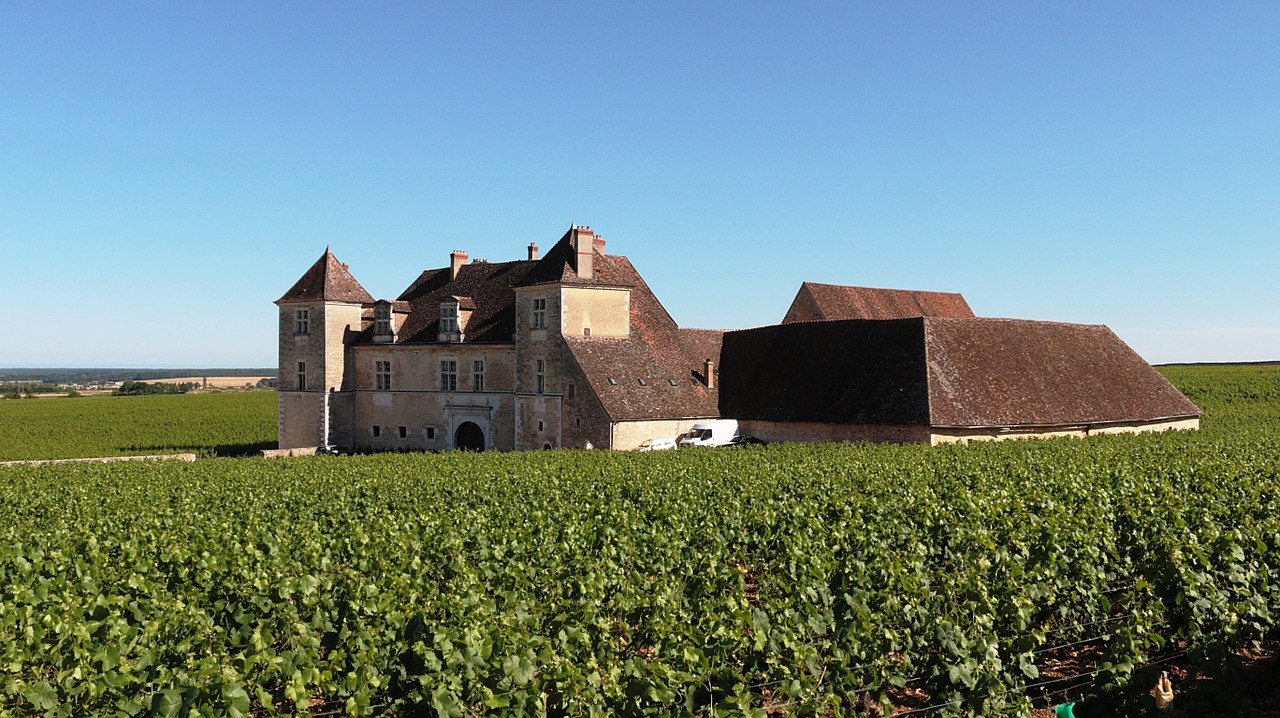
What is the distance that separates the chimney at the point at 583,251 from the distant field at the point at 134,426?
1614 centimetres

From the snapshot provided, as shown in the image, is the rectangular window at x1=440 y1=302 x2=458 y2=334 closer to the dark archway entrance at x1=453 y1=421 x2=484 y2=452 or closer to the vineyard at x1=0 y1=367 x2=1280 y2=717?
the dark archway entrance at x1=453 y1=421 x2=484 y2=452

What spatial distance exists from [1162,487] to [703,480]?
763 cm

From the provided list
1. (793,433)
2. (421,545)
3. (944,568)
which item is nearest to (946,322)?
(793,433)

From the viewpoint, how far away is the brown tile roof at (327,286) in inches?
1462

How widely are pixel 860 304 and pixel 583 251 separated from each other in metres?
18.4

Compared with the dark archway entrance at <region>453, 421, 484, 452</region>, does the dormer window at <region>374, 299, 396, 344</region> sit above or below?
above

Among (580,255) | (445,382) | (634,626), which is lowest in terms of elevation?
(634,626)

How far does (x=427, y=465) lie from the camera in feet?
70.5

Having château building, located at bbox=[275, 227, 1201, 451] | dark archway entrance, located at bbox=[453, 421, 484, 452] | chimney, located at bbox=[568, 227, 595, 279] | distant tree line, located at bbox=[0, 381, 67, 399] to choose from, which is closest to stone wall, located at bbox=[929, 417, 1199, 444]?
château building, located at bbox=[275, 227, 1201, 451]

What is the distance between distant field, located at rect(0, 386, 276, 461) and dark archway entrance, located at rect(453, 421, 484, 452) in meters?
9.41

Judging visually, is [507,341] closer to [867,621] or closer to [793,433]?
[793,433]

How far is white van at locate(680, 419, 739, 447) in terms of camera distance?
31.4m

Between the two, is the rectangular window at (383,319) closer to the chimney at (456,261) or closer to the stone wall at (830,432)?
the chimney at (456,261)

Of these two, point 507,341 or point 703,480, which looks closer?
point 703,480
